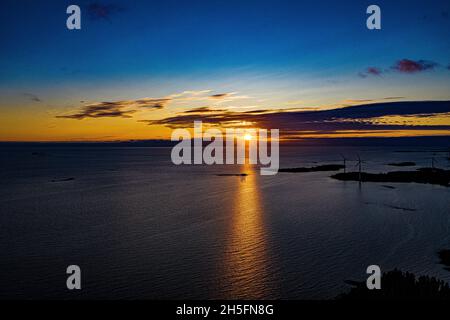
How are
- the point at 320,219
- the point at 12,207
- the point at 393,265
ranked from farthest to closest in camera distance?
1. the point at 12,207
2. the point at 320,219
3. the point at 393,265

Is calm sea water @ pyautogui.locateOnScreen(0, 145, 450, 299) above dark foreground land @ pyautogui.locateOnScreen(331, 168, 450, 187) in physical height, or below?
below

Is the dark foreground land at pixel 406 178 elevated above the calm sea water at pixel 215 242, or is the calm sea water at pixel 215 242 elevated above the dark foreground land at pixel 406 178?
the dark foreground land at pixel 406 178

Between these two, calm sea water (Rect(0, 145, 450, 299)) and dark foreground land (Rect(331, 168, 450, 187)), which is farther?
dark foreground land (Rect(331, 168, 450, 187))

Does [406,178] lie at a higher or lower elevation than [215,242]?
higher

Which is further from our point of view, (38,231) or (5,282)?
(38,231)

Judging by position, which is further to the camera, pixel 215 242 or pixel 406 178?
pixel 406 178

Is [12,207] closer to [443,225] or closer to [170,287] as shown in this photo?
[170,287]

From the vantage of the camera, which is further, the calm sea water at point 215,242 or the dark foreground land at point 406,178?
the dark foreground land at point 406,178
